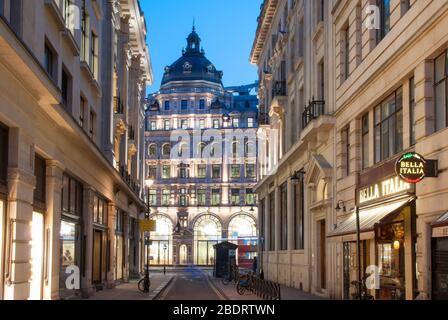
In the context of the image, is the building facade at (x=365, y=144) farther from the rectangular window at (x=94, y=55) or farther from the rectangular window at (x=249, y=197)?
the rectangular window at (x=249, y=197)

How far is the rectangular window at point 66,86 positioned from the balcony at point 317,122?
1023cm

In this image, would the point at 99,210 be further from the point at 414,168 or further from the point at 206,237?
the point at 206,237

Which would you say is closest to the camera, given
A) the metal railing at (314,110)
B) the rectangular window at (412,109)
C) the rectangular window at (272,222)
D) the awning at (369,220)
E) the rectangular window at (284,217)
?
the awning at (369,220)

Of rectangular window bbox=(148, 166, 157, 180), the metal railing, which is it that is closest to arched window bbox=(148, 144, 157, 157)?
rectangular window bbox=(148, 166, 157, 180)

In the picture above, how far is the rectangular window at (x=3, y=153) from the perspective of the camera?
690 inches

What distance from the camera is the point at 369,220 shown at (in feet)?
74.1

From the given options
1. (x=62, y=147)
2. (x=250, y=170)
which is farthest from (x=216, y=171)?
(x=62, y=147)

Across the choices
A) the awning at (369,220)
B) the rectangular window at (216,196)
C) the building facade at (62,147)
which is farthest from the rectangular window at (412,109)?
the rectangular window at (216,196)

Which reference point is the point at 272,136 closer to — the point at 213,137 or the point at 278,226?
the point at 278,226

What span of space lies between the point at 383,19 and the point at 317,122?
8672 mm

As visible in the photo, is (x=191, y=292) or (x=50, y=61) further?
(x=191, y=292)

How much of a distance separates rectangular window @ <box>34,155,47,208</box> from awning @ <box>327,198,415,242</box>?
8910 millimetres

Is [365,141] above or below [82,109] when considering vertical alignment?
below
